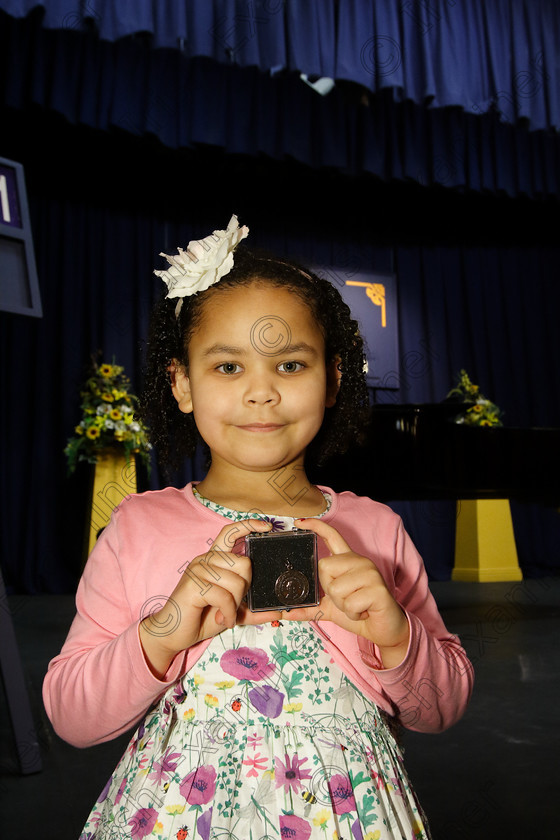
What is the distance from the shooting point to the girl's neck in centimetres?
91

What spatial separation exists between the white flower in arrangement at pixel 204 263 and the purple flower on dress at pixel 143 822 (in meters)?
0.58

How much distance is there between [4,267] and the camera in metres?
1.82

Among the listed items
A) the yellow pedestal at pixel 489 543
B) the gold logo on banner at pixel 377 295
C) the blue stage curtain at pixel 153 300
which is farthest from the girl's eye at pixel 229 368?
the gold logo on banner at pixel 377 295

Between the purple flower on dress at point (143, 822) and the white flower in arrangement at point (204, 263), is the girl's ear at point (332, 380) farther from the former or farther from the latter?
the purple flower on dress at point (143, 822)

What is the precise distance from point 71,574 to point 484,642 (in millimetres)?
3283

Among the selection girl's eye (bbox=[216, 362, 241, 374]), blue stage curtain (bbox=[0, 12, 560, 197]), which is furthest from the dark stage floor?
blue stage curtain (bbox=[0, 12, 560, 197])

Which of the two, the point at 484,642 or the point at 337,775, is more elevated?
the point at 337,775

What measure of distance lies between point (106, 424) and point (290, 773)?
14.1ft

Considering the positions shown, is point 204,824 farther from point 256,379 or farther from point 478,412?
point 478,412

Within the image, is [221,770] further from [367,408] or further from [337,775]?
[367,408]

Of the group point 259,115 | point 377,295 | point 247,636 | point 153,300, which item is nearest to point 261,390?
point 247,636

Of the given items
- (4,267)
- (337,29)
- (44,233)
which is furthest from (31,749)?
(44,233)

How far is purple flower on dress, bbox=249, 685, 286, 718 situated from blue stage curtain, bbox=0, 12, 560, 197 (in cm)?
420

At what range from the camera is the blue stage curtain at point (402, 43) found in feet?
13.8
